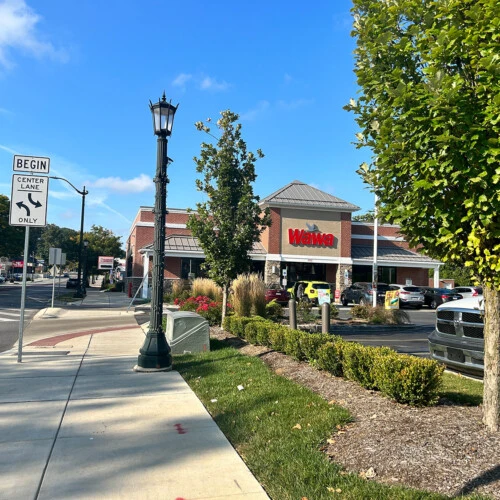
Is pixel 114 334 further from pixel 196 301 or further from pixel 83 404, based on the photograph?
pixel 83 404

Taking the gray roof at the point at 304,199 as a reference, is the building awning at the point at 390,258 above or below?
below

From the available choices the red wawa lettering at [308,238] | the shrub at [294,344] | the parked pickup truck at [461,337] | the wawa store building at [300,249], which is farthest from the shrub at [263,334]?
the red wawa lettering at [308,238]

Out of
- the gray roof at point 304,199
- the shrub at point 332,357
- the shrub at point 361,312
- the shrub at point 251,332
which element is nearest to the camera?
the shrub at point 332,357

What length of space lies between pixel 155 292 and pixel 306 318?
661cm

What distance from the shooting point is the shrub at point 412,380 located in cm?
473

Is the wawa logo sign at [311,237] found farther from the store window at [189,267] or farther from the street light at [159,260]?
the street light at [159,260]

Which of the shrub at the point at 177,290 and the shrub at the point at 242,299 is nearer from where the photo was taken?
the shrub at the point at 242,299

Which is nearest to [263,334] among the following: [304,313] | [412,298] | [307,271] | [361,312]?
[304,313]

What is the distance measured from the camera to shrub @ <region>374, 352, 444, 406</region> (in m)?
4.73

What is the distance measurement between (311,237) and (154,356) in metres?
27.4

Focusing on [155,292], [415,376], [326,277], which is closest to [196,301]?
[155,292]

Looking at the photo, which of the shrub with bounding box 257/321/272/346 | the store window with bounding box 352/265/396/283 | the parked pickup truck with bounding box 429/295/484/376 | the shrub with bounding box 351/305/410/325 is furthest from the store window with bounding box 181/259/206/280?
the parked pickup truck with bounding box 429/295/484/376

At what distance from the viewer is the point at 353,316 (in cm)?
1845

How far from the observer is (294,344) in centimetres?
767
